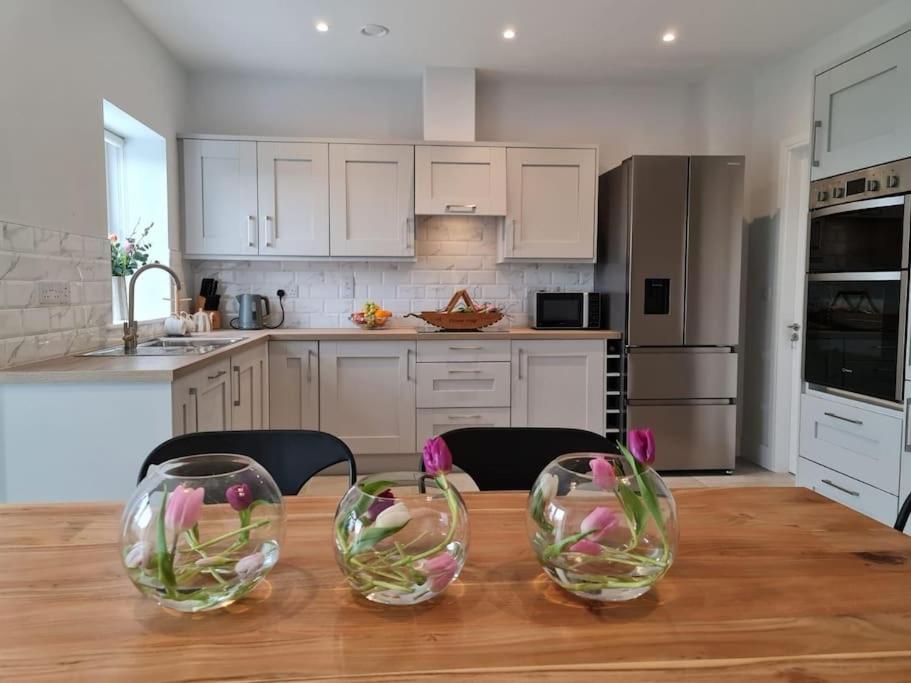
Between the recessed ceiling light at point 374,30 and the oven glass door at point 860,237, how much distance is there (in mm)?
2368

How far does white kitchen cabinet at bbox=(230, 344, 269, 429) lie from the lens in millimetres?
2961

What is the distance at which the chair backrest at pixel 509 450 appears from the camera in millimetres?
1430

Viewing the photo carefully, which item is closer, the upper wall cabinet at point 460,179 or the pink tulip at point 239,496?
the pink tulip at point 239,496

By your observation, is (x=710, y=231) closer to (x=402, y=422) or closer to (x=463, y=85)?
(x=463, y=85)

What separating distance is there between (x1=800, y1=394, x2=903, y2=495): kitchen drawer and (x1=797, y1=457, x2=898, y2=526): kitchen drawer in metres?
0.03

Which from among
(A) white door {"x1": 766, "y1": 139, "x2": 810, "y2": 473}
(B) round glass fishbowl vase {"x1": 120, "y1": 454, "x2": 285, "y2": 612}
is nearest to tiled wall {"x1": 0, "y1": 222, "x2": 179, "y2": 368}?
(B) round glass fishbowl vase {"x1": 120, "y1": 454, "x2": 285, "y2": 612}

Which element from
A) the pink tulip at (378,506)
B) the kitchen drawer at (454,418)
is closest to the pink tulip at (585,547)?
the pink tulip at (378,506)

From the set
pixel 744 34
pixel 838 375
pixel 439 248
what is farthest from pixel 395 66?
pixel 838 375

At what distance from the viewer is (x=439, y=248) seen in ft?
14.1

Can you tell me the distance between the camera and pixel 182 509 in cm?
68

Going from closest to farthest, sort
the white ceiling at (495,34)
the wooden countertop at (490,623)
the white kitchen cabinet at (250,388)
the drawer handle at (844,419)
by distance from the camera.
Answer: the wooden countertop at (490,623) → the drawer handle at (844,419) → the white kitchen cabinet at (250,388) → the white ceiling at (495,34)

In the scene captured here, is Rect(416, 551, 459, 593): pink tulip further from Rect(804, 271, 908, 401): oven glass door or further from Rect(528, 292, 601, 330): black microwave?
Rect(528, 292, 601, 330): black microwave

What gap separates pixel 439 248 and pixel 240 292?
1.37 meters

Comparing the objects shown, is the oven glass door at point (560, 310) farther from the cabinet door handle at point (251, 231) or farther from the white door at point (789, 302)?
the cabinet door handle at point (251, 231)
